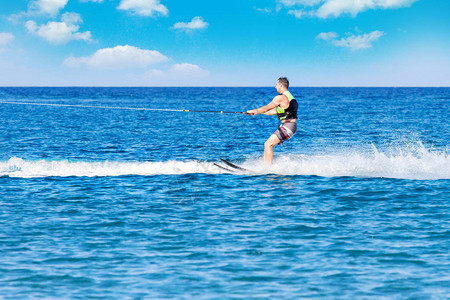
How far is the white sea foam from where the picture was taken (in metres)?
18.7

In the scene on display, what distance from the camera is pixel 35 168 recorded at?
19.7 m

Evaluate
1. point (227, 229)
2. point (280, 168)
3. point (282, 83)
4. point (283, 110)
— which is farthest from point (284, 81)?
point (227, 229)

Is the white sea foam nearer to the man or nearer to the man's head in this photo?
the man

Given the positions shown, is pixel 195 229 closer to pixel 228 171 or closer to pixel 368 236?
pixel 368 236

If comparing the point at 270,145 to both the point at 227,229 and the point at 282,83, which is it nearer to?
the point at 282,83

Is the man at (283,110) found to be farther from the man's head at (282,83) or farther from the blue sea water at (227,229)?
the blue sea water at (227,229)

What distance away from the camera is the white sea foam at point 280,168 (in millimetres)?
18703

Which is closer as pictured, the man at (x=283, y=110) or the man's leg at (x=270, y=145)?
the man at (x=283, y=110)

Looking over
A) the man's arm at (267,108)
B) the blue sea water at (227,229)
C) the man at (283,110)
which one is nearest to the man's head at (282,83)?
the man at (283,110)

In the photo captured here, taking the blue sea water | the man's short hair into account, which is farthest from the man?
the blue sea water

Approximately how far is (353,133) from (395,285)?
32460mm

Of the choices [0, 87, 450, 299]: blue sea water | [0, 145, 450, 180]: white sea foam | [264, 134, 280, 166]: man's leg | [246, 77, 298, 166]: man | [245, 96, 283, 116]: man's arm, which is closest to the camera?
[0, 87, 450, 299]: blue sea water

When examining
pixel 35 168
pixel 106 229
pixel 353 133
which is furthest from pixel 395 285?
pixel 353 133

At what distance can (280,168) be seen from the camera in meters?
19.0
